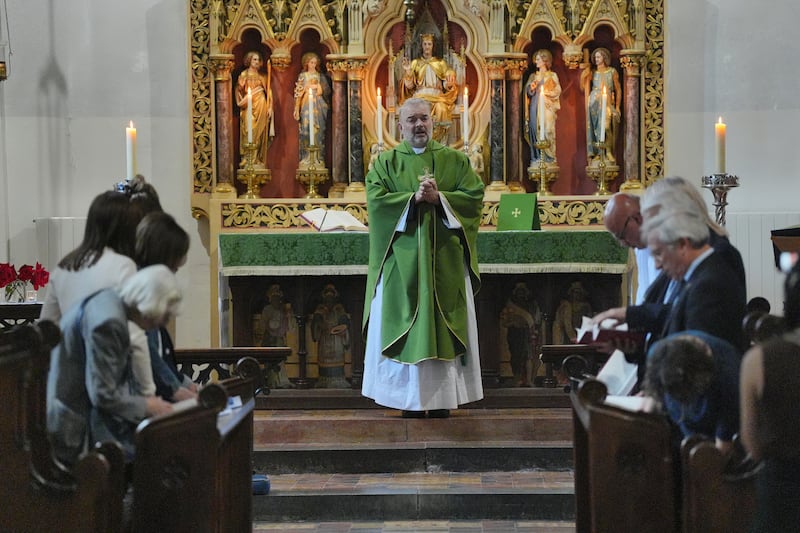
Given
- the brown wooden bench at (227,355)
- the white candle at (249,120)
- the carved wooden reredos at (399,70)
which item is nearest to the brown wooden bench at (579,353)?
the brown wooden bench at (227,355)

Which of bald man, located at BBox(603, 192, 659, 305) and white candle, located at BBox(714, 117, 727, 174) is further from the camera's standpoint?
white candle, located at BBox(714, 117, 727, 174)

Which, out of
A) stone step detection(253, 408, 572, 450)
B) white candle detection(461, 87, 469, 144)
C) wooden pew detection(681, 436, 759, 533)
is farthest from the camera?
white candle detection(461, 87, 469, 144)

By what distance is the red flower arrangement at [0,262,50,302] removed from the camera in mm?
6762

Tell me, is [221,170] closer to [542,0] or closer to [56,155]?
[56,155]

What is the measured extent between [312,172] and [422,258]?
2005mm

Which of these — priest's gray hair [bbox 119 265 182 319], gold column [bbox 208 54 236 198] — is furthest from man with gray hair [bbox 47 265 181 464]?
gold column [bbox 208 54 236 198]

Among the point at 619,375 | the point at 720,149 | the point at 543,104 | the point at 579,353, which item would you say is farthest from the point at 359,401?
the point at 619,375

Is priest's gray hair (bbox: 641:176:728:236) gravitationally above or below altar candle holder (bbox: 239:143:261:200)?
below

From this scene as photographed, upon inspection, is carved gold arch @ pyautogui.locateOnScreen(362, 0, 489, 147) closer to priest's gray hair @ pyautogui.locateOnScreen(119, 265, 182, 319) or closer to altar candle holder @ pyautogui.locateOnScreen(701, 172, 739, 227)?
altar candle holder @ pyautogui.locateOnScreen(701, 172, 739, 227)

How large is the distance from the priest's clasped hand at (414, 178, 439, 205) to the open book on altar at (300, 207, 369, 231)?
44.6 inches

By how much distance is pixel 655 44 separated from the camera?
8.56 meters

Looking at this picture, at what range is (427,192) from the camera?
22.0 feet

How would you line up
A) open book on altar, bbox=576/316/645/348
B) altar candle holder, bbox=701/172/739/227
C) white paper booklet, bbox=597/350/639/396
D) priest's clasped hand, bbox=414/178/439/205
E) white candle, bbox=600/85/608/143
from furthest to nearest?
white candle, bbox=600/85/608/143 → altar candle holder, bbox=701/172/739/227 → priest's clasped hand, bbox=414/178/439/205 → white paper booklet, bbox=597/350/639/396 → open book on altar, bbox=576/316/645/348

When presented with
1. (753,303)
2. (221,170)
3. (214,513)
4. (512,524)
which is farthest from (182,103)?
(214,513)
